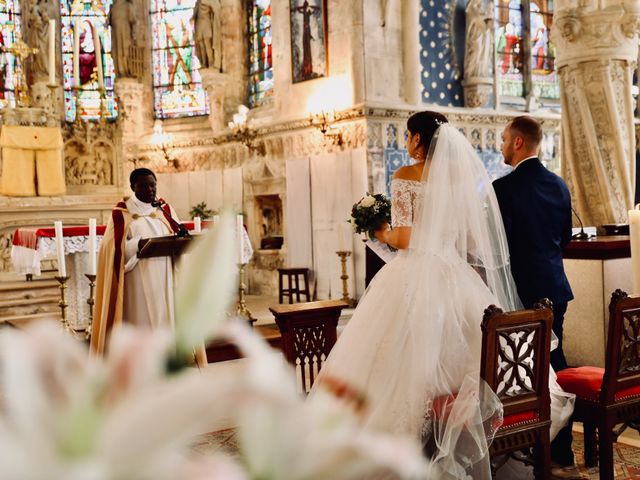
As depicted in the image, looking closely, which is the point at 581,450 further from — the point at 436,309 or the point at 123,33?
→ the point at 123,33

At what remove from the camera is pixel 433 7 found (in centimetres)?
1145

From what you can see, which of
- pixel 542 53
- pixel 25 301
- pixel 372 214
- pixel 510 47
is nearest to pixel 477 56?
pixel 510 47

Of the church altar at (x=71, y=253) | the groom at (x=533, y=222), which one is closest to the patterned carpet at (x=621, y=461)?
the groom at (x=533, y=222)

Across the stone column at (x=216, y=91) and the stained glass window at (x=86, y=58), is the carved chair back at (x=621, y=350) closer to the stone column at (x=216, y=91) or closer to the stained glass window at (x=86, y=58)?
the stone column at (x=216, y=91)

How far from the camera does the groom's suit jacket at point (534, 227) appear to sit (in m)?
3.68

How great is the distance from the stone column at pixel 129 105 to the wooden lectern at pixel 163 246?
10.5 meters

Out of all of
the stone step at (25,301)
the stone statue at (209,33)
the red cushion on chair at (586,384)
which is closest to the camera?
the red cushion on chair at (586,384)

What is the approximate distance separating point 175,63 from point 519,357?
512 inches

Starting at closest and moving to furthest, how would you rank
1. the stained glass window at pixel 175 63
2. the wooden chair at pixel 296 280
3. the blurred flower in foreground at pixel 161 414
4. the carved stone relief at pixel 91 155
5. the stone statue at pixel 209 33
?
the blurred flower in foreground at pixel 161 414 → the wooden chair at pixel 296 280 → the stone statue at pixel 209 33 → the carved stone relief at pixel 91 155 → the stained glass window at pixel 175 63

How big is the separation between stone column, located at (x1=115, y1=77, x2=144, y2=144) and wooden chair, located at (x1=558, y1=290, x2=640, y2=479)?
12.4 metres

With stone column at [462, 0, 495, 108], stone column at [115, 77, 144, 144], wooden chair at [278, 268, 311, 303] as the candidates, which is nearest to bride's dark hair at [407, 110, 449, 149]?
wooden chair at [278, 268, 311, 303]

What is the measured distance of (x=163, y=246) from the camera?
4453 mm

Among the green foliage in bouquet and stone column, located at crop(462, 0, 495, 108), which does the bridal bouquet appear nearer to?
stone column, located at crop(462, 0, 495, 108)

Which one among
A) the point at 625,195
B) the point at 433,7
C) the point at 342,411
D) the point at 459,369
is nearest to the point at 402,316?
the point at 459,369
